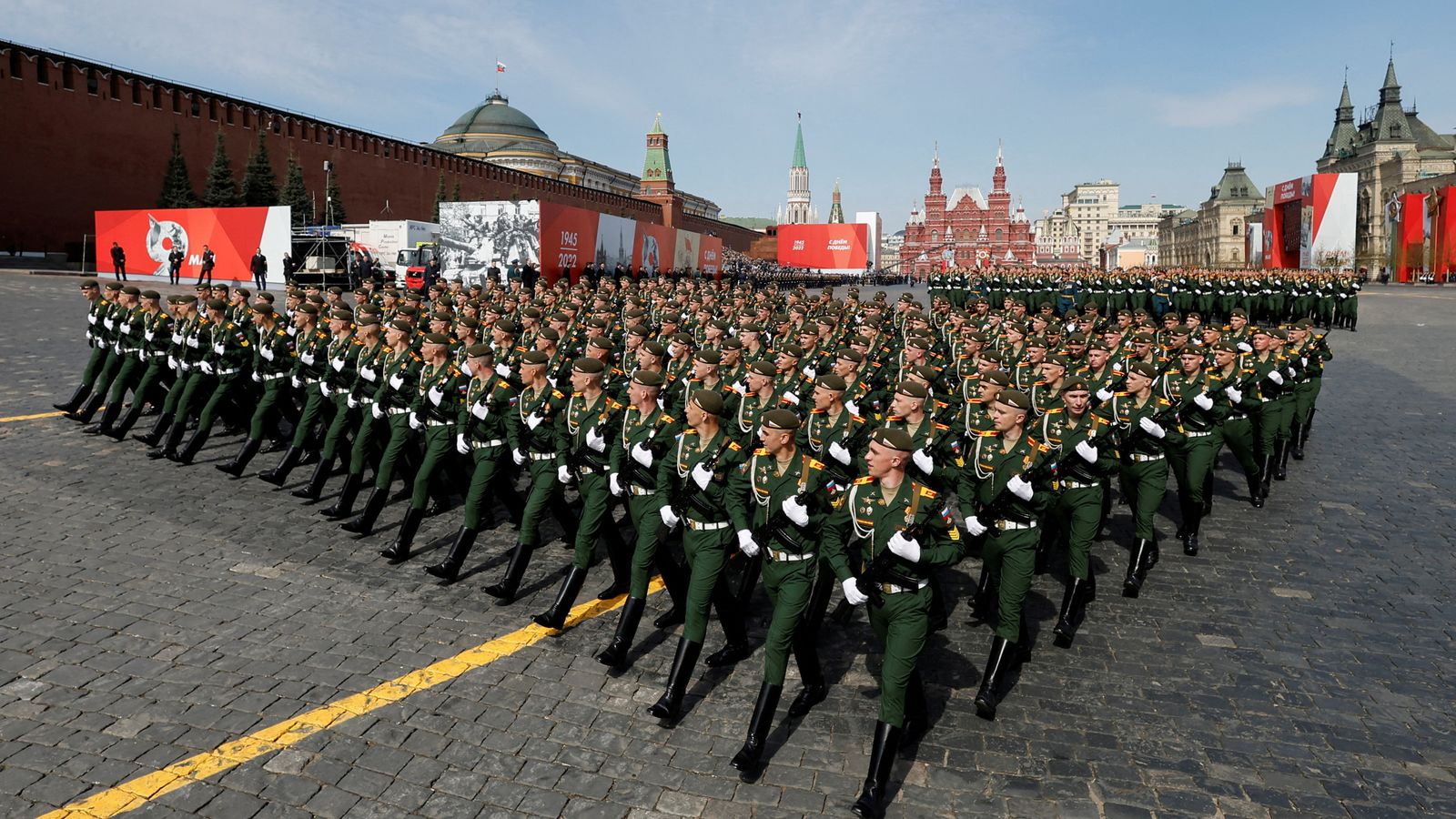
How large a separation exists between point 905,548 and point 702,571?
1.31 meters

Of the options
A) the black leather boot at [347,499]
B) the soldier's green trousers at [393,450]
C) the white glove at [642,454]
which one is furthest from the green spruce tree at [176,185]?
the white glove at [642,454]

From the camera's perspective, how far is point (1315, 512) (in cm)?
918

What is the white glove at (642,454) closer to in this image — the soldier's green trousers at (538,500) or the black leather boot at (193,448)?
the soldier's green trousers at (538,500)

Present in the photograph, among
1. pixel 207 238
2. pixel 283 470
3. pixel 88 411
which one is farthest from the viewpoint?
pixel 207 238

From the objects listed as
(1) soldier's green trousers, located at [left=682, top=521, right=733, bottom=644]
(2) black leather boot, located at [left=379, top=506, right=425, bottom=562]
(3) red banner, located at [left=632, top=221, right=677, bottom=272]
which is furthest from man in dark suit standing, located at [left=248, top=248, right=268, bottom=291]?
(1) soldier's green trousers, located at [left=682, top=521, right=733, bottom=644]

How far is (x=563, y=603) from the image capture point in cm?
603

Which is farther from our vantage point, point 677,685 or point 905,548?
point 677,685

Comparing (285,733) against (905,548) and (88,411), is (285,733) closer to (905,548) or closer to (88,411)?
(905,548)

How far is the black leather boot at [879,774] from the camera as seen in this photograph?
4.08 meters

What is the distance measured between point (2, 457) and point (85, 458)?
81 cm

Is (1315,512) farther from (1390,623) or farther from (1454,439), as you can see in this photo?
(1454,439)

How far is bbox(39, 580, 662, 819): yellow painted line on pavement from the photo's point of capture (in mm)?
4051

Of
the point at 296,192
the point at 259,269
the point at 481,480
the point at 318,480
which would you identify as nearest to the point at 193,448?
the point at 318,480

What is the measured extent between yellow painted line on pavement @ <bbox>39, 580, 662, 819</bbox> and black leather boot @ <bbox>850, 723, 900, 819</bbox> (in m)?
2.56
